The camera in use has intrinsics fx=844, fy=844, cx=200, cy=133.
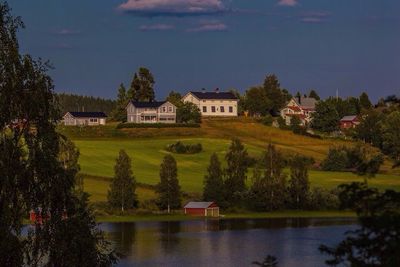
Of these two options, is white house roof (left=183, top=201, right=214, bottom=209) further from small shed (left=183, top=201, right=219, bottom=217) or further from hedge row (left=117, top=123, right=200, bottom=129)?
hedge row (left=117, top=123, right=200, bottom=129)

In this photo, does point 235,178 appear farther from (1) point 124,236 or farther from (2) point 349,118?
(2) point 349,118

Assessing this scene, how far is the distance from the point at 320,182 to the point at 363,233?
9760 centimetres

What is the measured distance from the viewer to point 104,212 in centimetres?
9212

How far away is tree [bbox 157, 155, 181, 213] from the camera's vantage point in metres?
93.4

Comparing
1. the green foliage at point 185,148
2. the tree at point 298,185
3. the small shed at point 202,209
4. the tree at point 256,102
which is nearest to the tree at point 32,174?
the small shed at point 202,209

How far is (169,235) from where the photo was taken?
75938mm

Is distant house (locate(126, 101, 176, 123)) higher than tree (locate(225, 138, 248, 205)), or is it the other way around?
distant house (locate(126, 101, 176, 123))


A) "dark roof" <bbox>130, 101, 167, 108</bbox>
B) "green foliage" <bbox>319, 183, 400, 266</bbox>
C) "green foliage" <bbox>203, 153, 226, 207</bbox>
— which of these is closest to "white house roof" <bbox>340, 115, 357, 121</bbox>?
"dark roof" <bbox>130, 101, 167, 108</bbox>

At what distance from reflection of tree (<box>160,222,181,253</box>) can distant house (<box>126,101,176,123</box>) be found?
85043mm

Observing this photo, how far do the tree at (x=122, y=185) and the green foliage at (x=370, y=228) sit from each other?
78.4 metres

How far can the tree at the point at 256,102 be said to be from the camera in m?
196

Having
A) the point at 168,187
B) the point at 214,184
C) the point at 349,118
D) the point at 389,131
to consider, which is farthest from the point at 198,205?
the point at 349,118

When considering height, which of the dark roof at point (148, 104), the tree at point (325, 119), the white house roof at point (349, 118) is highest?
the dark roof at point (148, 104)

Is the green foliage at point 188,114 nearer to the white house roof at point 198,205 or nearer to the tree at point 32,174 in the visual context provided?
the white house roof at point 198,205
